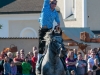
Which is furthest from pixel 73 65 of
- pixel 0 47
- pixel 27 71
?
pixel 0 47

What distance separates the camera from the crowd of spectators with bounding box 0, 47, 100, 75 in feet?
81.1

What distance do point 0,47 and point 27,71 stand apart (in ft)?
27.7

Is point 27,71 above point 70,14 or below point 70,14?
below

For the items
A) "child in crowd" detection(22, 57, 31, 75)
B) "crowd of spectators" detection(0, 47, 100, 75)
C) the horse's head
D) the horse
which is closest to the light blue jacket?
the horse

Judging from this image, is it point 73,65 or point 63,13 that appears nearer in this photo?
point 73,65

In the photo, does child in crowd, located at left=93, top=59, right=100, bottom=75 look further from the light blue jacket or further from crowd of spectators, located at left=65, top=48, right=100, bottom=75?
the light blue jacket

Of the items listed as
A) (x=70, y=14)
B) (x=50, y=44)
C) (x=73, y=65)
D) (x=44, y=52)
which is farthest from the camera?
(x=70, y=14)

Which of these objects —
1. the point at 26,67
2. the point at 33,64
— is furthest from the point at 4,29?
the point at 26,67

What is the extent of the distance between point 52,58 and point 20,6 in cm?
3532

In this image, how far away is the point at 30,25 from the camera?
50.9m

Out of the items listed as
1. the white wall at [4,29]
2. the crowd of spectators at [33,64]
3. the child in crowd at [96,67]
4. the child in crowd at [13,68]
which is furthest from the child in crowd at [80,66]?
the white wall at [4,29]

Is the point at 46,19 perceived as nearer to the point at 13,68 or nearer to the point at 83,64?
the point at 13,68

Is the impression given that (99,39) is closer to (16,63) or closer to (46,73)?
(16,63)

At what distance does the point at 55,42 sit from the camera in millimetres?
17234
